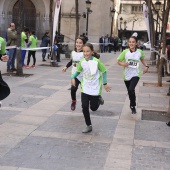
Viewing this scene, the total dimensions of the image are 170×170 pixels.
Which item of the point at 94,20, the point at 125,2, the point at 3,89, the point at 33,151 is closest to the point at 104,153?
the point at 33,151

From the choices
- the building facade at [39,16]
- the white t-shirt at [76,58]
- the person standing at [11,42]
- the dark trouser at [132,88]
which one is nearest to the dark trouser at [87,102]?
the white t-shirt at [76,58]

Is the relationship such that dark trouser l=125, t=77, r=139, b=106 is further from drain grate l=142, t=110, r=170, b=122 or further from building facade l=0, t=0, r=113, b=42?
building facade l=0, t=0, r=113, b=42

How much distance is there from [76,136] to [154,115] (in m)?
2.62

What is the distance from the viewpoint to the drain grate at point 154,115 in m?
7.79

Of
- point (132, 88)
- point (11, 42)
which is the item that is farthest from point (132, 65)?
point (11, 42)

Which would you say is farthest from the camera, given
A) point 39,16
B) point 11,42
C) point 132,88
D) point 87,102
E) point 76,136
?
point 39,16

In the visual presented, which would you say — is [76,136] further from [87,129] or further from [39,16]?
[39,16]

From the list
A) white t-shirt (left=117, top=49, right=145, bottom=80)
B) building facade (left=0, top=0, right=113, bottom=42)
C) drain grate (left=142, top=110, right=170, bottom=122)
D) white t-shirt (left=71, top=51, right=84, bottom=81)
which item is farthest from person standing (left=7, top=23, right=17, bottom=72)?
building facade (left=0, top=0, right=113, bottom=42)

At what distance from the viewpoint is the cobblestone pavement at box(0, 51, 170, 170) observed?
4941 mm

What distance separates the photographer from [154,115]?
816 centimetres

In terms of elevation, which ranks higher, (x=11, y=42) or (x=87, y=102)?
(x=11, y=42)

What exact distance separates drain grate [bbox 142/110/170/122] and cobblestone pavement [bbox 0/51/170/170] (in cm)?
4

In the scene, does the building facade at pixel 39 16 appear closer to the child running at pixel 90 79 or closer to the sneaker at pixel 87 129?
the child running at pixel 90 79

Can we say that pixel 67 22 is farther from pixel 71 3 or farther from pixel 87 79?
pixel 87 79
